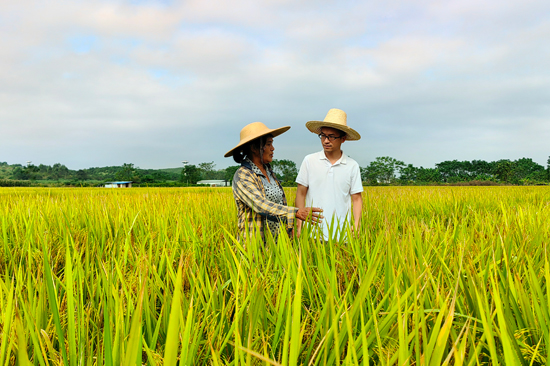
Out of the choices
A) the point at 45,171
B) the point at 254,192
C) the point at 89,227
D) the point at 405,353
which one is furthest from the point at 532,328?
the point at 45,171

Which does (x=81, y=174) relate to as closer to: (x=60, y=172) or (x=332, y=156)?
(x=60, y=172)

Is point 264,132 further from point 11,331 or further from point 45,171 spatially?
point 45,171

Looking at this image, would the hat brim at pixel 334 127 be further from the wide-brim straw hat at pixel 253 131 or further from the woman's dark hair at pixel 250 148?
the woman's dark hair at pixel 250 148

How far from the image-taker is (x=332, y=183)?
2.92 metres

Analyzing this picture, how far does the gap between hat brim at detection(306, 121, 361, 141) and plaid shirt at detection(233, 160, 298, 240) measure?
89cm

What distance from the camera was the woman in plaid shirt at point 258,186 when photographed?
2188 millimetres

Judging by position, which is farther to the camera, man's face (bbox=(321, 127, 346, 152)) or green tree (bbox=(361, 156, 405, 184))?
green tree (bbox=(361, 156, 405, 184))

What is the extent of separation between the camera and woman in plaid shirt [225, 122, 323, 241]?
219cm

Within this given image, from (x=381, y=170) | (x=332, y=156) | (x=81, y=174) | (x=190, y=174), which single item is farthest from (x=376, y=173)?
(x=81, y=174)

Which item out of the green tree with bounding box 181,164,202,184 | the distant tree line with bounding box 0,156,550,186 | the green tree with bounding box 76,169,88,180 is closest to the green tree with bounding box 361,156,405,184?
the distant tree line with bounding box 0,156,550,186

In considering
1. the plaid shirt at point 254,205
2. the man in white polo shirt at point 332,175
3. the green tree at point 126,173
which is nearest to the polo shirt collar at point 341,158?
the man in white polo shirt at point 332,175

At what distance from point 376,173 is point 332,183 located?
63.9 meters

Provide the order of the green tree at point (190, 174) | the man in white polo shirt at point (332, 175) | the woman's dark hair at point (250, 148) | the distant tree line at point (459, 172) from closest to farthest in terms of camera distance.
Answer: the woman's dark hair at point (250, 148), the man in white polo shirt at point (332, 175), the distant tree line at point (459, 172), the green tree at point (190, 174)

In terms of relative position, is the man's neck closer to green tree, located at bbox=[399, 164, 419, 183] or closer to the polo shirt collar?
the polo shirt collar
